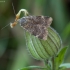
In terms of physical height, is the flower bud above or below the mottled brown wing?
below

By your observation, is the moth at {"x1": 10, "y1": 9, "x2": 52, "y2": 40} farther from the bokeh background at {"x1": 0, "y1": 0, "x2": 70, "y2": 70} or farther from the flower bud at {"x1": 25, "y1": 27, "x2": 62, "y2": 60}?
the bokeh background at {"x1": 0, "y1": 0, "x2": 70, "y2": 70}

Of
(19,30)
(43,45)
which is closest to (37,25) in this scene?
(43,45)

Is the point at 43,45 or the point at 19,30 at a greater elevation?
the point at 43,45

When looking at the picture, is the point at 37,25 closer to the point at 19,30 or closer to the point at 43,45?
the point at 43,45

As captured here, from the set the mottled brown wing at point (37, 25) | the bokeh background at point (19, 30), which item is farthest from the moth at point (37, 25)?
the bokeh background at point (19, 30)

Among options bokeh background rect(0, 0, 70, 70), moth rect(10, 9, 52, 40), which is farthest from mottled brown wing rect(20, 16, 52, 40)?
bokeh background rect(0, 0, 70, 70)

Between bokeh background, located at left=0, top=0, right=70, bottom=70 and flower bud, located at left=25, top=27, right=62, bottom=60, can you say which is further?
bokeh background, located at left=0, top=0, right=70, bottom=70
